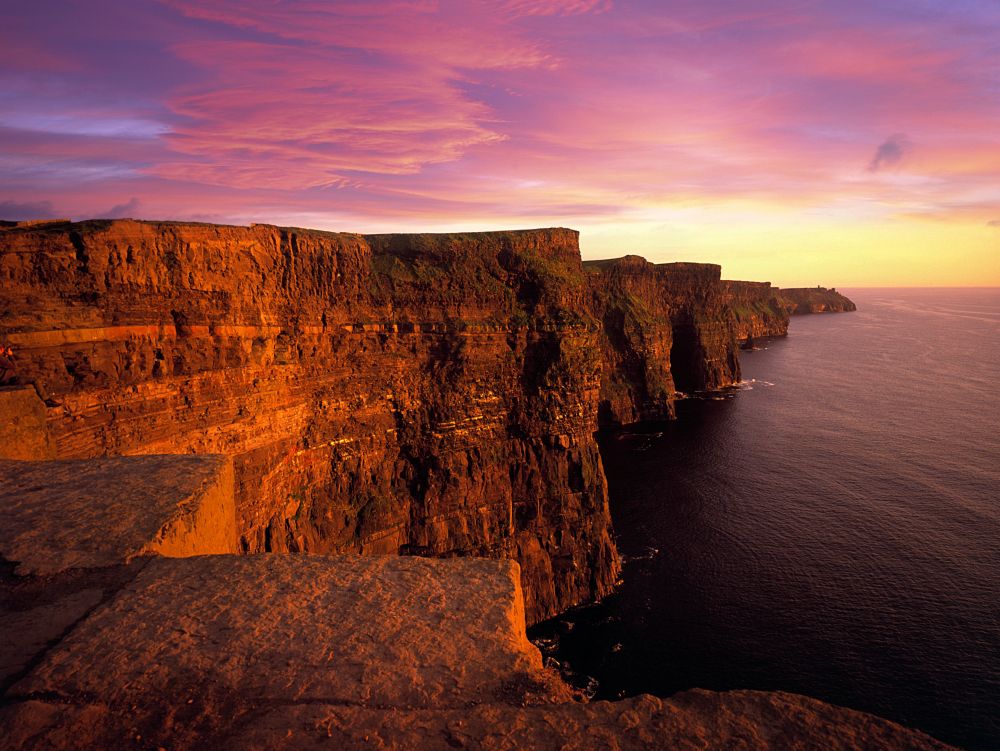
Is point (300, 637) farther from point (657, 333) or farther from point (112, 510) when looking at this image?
point (657, 333)

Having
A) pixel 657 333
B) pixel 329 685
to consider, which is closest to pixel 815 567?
pixel 329 685

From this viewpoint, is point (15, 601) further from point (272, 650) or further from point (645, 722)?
point (645, 722)

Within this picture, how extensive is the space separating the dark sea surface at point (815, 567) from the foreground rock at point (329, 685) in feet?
94.4

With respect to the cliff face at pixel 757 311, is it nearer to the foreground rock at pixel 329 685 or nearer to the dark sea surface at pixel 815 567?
the dark sea surface at pixel 815 567

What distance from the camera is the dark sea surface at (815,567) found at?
28938mm

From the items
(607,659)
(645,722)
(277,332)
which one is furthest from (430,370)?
(645,722)

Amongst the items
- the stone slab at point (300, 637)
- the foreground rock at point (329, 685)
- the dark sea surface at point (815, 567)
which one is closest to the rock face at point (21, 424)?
the foreground rock at point (329, 685)

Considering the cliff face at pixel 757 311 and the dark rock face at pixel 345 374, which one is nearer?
the dark rock face at pixel 345 374

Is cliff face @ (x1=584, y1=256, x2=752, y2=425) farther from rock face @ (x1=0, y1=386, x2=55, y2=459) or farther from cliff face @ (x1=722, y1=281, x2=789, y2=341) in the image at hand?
rock face @ (x1=0, y1=386, x2=55, y2=459)

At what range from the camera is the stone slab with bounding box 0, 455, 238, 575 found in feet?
17.8

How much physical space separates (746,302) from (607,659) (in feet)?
557

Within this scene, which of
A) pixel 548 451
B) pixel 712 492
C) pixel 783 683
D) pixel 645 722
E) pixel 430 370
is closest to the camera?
pixel 645 722

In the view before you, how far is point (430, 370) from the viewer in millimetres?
30797

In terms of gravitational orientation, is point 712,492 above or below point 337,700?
below
